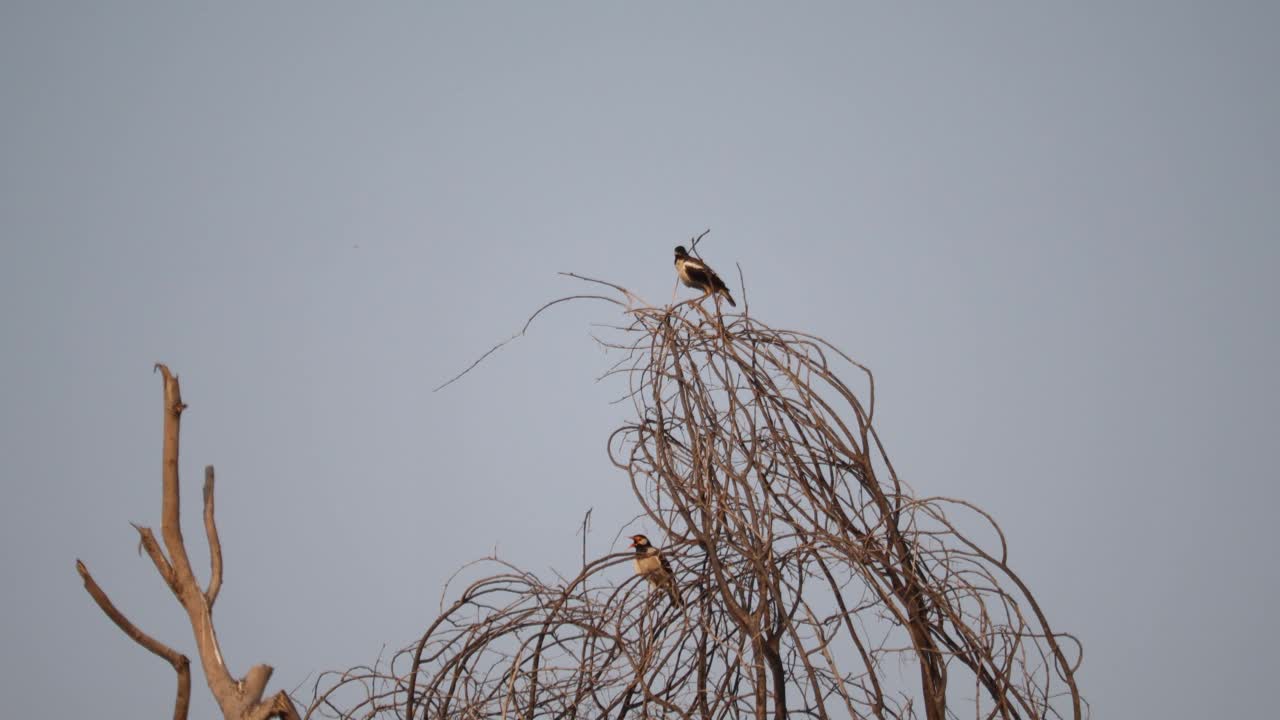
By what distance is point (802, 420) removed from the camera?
218cm

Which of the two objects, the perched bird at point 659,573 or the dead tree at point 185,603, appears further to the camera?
the dead tree at point 185,603

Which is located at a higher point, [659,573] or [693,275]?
[693,275]

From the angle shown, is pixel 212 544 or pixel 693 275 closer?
pixel 212 544

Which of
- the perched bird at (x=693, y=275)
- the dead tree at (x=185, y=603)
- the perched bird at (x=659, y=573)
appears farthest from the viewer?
the perched bird at (x=693, y=275)

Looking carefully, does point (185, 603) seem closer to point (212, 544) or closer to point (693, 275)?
point (212, 544)

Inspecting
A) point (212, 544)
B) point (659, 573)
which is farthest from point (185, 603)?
point (659, 573)

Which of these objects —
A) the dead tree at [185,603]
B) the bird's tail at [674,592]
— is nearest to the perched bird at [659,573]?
the bird's tail at [674,592]

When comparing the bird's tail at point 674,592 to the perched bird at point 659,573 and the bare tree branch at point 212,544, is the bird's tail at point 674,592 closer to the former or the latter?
the perched bird at point 659,573

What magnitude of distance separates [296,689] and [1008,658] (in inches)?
62.7

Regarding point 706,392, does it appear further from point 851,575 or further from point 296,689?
point 296,689

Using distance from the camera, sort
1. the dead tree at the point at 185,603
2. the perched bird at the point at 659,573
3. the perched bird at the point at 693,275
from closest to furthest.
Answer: the perched bird at the point at 659,573, the dead tree at the point at 185,603, the perched bird at the point at 693,275

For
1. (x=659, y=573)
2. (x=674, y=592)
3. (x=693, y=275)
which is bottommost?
(x=674, y=592)

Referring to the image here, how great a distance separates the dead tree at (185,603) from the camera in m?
2.32

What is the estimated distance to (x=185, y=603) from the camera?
98.3 inches
